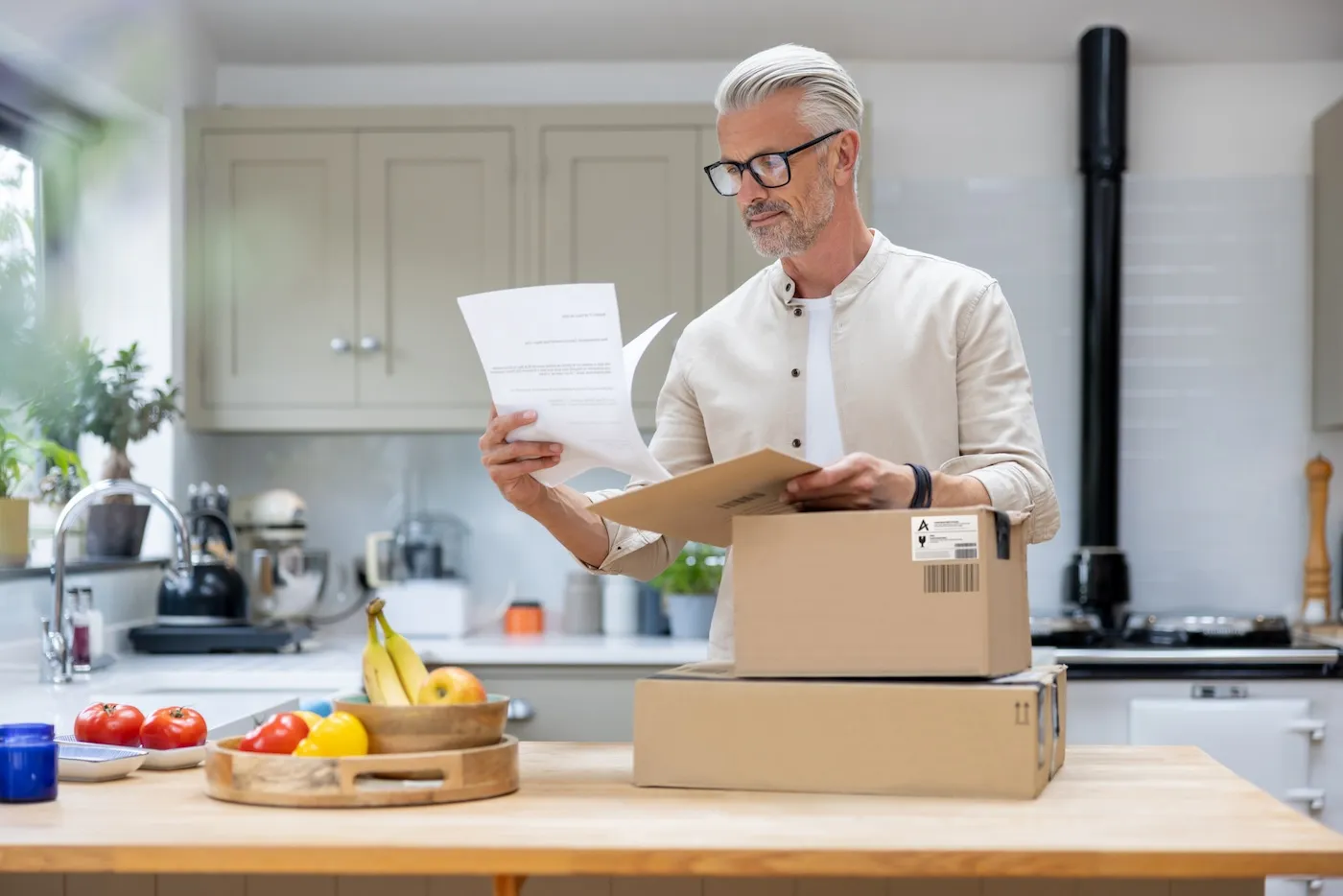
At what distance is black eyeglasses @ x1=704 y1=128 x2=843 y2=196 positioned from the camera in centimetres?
190

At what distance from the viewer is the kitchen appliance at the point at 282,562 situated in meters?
3.92

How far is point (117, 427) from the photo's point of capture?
351 centimetres

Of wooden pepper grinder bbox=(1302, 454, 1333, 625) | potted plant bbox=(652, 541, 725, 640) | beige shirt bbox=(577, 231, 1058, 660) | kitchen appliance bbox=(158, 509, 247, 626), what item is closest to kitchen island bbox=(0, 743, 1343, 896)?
beige shirt bbox=(577, 231, 1058, 660)

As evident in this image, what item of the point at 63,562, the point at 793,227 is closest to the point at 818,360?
the point at 793,227

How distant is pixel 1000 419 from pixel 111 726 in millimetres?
1206

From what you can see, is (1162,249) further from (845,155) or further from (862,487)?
(862,487)

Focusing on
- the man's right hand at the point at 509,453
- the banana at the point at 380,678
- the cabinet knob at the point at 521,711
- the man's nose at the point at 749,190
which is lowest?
the cabinet knob at the point at 521,711

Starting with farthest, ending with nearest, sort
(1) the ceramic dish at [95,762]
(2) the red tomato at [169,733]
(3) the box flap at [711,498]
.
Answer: (2) the red tomato at [169,733] → (1) the ceramic dish at [95,762] → (3) the box flap at [711,498]

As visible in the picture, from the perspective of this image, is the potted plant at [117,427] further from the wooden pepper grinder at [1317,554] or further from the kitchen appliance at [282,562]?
the wooden pepper grinder at [1317,554]

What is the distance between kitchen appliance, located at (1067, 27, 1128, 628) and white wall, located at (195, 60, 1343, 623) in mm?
146

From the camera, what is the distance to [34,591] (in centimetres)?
315

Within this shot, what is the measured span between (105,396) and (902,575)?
2.54m

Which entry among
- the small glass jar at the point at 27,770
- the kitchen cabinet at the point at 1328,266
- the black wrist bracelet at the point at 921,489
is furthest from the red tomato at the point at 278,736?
the kitchen cabinet at the point at 1328,266

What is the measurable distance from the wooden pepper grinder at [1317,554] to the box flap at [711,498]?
2798mm
